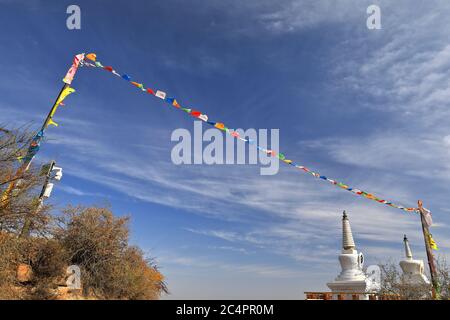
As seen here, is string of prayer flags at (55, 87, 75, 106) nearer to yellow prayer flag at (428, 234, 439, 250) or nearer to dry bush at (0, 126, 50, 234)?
dry bush at (0, 126, 50, 234)

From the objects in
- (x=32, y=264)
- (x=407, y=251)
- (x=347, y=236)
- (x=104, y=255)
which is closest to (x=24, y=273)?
(x=32, y=264)

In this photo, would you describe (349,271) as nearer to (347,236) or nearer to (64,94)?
(347,236)

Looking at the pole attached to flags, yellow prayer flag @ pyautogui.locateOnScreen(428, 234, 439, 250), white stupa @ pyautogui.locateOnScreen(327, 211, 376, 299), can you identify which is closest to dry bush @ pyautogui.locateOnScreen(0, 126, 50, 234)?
the pole attached to flags

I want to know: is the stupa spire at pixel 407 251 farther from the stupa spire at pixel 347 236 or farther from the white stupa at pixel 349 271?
the stupa spire at pixel 347 236

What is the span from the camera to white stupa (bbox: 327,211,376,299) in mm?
23375

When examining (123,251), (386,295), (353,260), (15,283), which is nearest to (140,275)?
(123,251)

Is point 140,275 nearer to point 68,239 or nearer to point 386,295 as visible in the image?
point 68,239

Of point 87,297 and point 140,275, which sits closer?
point 87,297

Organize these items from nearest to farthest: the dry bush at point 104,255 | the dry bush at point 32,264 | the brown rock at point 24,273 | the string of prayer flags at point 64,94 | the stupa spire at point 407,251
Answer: the dry bush at point 32,264 < the brown rock at point 24,273 < the dry bush at point 104,255 < the string of prayer flags at point 64,94 < the stupa spire at point 407,251

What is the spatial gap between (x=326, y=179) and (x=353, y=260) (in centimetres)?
703

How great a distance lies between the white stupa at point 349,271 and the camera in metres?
23.4

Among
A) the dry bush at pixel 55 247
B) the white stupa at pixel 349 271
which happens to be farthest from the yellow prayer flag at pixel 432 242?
the dry bush at pixel 55 247
